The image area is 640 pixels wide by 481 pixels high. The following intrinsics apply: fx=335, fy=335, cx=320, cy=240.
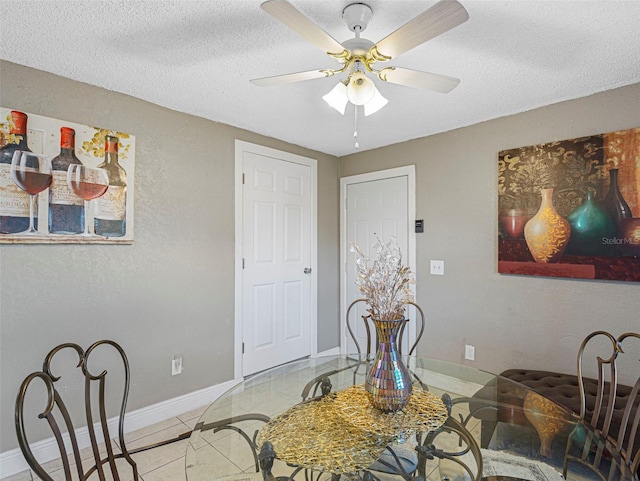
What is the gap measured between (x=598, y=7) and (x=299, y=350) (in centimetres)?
320

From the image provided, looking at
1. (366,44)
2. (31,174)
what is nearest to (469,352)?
(366,44)

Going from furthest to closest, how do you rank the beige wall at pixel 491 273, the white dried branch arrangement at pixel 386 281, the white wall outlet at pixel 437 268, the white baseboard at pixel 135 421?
the white wall outlet at pixel 437 268
the beige wall at pixel 491 273
the white baseboard at pixel 135 421
the white dried branch arrangement at pixel 386 281

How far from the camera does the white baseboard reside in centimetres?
184

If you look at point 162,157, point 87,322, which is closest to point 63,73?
point 162,157

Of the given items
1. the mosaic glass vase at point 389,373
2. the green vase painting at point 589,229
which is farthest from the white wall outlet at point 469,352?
the mosaic glass vase at point 389,373

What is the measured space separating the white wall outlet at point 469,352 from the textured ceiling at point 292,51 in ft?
6.11

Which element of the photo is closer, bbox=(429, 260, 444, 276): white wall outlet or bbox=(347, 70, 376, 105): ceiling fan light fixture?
bbox=(347, 70, 376, 105): ceiling fan light fixture

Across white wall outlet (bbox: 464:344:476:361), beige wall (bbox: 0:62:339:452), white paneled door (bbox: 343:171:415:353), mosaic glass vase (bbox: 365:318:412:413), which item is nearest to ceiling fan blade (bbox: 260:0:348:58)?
mosaic glass vase (bbox: 365:318:412:413)

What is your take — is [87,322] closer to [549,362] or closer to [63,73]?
[63,73]

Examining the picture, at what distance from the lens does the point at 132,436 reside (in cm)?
221

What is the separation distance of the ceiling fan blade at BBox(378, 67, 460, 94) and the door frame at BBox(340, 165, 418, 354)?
63.7 inches

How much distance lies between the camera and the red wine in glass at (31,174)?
1.86 metres

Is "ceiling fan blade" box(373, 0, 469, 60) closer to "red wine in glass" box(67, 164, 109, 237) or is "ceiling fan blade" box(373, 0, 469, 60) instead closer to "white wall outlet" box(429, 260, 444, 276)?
"red wine in glass" box(67, 164, 109, 237)

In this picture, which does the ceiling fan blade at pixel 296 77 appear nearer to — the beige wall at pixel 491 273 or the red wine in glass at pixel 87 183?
the red wine in glass at pixel 87 183
